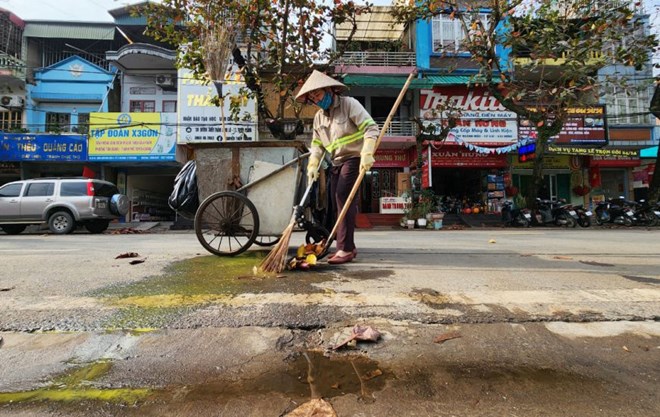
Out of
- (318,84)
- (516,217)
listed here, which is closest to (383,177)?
(516,217)

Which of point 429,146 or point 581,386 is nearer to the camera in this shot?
point 581,386

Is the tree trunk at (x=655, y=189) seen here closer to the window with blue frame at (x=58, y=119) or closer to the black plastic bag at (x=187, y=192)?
the black plastic bag at (x=187, y=192)

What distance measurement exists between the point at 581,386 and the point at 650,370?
0.38m

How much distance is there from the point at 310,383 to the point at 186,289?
1.53m

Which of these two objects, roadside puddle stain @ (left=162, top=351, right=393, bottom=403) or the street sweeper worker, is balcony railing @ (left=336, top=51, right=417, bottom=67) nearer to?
the street sweeper worker

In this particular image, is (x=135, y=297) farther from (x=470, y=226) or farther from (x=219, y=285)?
(x=470, y=226)

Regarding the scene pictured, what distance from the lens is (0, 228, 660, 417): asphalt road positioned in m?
1.40

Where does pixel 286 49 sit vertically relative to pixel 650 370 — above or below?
above

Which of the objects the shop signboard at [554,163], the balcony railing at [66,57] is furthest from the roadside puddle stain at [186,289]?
the balcony railing at [66,57]

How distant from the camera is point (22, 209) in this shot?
36.2ft

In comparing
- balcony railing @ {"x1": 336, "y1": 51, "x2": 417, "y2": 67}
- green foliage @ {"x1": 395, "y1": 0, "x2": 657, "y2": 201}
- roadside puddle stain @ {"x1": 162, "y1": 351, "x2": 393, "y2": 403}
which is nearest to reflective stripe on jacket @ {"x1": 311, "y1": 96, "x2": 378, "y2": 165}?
roadside puddle stain @ {"x1": 162, "y1": 351, "x2": 393, "y2": 403}

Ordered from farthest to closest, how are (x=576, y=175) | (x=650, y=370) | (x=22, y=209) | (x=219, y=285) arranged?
1. (x=576, y=175)
2. (x=22, y=209)
3. (x=219, y=285)
4. (x=650, y=370)

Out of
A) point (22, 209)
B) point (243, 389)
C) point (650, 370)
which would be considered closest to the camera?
point (243, 389)

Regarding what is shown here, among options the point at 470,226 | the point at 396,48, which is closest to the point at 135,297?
the point at 470,226
